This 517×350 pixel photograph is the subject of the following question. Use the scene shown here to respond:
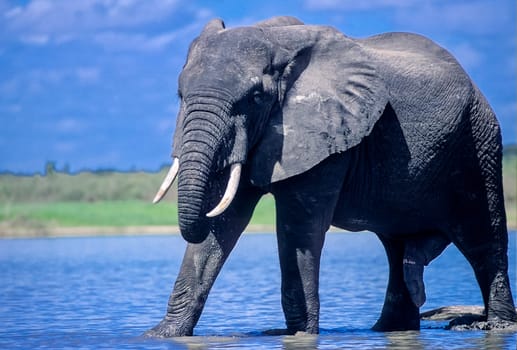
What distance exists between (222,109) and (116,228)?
163 feet

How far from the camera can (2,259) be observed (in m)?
36.1

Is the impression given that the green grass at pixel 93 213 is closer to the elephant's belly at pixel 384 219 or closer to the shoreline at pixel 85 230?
the shoreline at pixel 85 230

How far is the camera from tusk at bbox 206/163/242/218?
10.4 metres

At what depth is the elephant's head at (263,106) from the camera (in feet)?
34.3

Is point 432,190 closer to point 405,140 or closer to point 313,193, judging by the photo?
point 405,140

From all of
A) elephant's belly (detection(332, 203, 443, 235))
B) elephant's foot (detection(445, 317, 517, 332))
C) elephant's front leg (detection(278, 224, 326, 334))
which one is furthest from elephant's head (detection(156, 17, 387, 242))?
elephant's foot (detection(445, 317, 517, 332))

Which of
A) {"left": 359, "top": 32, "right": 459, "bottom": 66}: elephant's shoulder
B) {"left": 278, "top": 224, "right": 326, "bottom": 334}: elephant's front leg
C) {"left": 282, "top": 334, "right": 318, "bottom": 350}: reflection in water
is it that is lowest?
{"left": 282, "top": 334, "right": 318, "bottom": 350}: reflection in water

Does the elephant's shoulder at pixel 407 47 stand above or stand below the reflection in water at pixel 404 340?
above

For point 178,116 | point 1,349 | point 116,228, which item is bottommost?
point 1,349

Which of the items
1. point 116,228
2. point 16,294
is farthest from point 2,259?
point 116,228

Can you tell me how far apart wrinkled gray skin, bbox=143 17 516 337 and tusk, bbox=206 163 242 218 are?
0.09m

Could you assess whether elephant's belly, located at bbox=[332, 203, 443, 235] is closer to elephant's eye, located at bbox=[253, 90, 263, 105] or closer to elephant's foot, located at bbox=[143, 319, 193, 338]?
elephant's eye, located at bbox=[253, 90, 263, 105]

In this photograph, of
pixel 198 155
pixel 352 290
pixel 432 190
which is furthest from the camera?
pixel 352 290

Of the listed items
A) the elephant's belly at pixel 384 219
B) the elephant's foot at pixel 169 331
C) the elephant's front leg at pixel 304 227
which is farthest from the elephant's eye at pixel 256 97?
the elephant's foot at pixel 169 331
